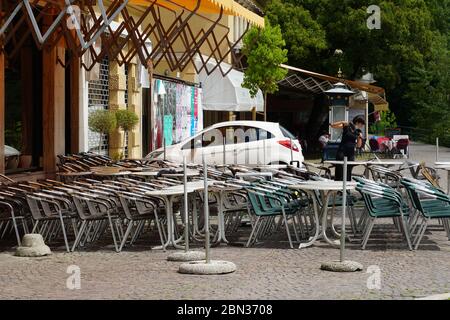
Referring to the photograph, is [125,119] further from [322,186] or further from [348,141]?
[322,186]

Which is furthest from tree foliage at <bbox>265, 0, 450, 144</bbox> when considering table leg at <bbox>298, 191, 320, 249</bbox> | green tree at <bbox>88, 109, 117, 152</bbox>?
table leg at <bbox>298, 191, 320, 249</bbox>

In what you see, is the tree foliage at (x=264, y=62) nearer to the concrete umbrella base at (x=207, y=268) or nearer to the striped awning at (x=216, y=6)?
the striped awning at (x=216, y=6)

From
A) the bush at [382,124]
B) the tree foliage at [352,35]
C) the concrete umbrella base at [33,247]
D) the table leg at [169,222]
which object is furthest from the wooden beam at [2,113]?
the bush at [382,124]

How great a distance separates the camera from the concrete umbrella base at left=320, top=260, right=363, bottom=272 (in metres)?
11.1

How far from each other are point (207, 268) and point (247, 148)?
1330 centimetres

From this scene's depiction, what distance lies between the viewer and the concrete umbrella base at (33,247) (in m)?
12.6

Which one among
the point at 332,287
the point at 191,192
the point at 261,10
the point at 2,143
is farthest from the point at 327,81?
the point at 332,287

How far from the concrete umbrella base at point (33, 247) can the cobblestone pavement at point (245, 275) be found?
129mm

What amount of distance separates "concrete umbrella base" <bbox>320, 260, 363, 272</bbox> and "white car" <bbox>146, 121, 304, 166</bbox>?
1239cm

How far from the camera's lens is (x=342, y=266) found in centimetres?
1109

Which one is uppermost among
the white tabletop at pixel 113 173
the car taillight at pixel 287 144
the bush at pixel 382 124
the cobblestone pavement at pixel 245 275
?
the bush at pixel 382 124

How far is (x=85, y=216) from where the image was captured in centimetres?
1326

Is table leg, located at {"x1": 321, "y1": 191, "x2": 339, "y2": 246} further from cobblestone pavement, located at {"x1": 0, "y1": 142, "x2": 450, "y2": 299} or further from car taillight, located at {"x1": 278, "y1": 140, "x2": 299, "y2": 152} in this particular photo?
car taillight, located at {"x1": 278, "y1": 140, "x2": 299, "y2": 152}

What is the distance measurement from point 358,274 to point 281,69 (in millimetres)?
27729
